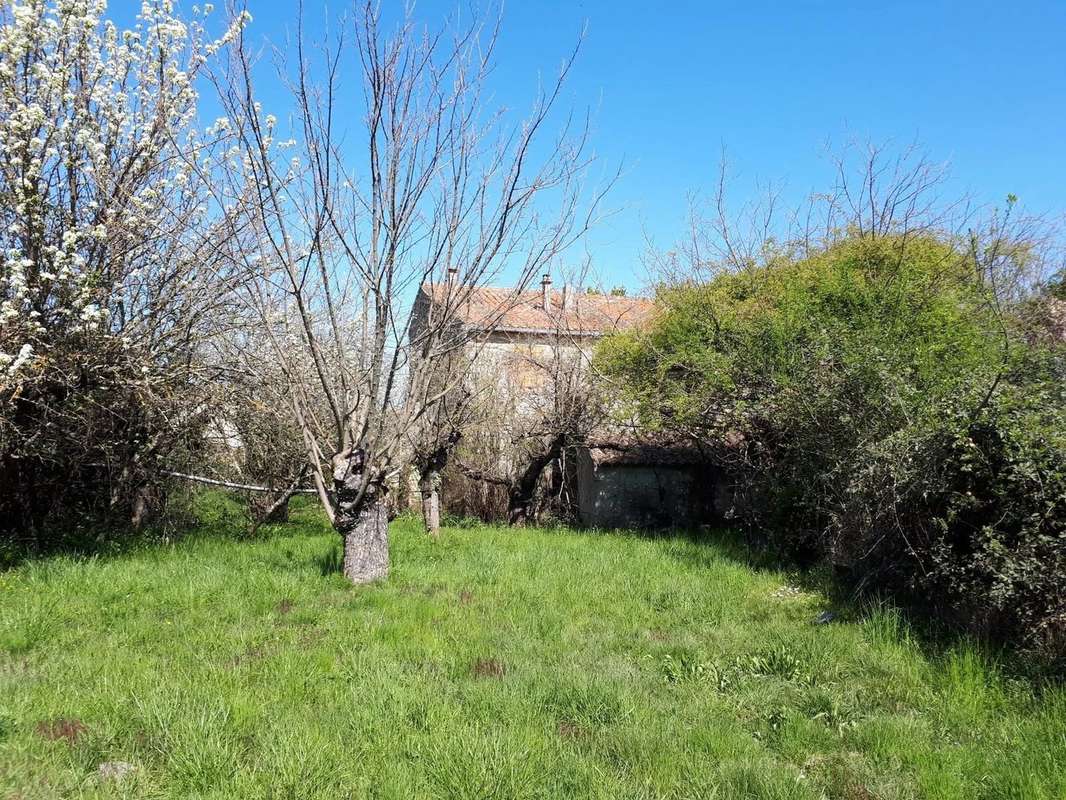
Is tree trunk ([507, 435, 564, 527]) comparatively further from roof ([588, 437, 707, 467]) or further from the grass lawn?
the grass lawn

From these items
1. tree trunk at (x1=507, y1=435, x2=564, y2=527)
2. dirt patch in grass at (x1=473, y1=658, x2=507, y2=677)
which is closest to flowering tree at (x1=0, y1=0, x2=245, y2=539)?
dirt patch in grass at (x1=473, y1=658, x2=507, y2=677)

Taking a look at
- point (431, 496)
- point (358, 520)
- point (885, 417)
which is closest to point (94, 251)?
point (358, 520)

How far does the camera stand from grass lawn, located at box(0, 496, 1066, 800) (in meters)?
3.26

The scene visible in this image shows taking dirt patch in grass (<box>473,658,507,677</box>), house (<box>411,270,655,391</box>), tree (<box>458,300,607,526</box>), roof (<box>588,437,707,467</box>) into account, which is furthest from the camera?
house (<box>411,270,655,391</box>)

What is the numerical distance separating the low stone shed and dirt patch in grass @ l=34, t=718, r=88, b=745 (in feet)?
31.0

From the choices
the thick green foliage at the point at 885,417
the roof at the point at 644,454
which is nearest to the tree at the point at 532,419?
the roof at the point at 644,454

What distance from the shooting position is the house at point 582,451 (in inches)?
492

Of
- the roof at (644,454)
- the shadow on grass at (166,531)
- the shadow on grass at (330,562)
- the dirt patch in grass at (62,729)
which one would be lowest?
the dirt patch in grass at (62,729)

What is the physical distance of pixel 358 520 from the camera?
7.22 m

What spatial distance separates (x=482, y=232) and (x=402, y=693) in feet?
13.2

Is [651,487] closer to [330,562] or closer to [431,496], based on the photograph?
[431,496]

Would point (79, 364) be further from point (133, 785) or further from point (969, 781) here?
point (969, 781)

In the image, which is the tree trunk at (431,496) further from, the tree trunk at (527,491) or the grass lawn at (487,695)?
the grass lawn at (487,695)

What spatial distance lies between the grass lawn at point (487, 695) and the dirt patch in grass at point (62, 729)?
10 mm
